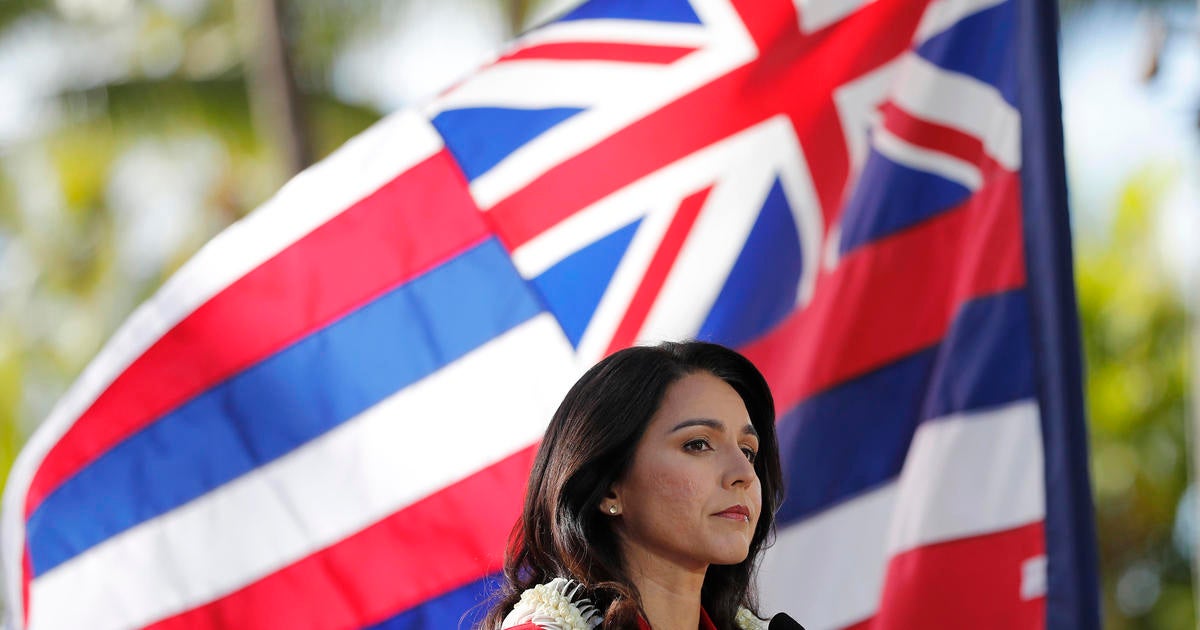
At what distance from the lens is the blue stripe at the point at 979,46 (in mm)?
4695

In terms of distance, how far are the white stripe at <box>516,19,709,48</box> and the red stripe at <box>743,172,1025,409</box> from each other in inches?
33.3

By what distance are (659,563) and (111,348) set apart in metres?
2.21

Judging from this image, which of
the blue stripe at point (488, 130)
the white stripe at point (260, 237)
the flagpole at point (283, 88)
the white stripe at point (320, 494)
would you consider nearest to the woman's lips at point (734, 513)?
the white stripe at point (320, 494)

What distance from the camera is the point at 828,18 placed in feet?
16.3

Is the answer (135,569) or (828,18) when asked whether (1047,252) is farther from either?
(135,569)

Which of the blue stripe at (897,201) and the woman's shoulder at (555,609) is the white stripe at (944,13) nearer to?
the blue stripe at (897,201)

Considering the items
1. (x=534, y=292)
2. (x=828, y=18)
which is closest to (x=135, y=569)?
(x=534, y=292)

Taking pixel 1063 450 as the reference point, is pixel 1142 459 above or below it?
below

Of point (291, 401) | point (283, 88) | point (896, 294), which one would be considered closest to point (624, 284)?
point (896, 294)

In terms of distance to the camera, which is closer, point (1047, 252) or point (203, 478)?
point (1047, 252)

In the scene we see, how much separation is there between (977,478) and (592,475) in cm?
127

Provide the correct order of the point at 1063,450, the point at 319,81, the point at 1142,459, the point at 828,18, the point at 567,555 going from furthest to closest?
the point at 1142,459, the point at 319,81, the point at 828,18, the point at 1063,450, the point at 567,555

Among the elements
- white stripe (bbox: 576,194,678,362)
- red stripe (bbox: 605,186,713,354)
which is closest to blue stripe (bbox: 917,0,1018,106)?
red stripe (bbox: 605,186,713,354)

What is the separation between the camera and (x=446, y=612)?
191 inches
